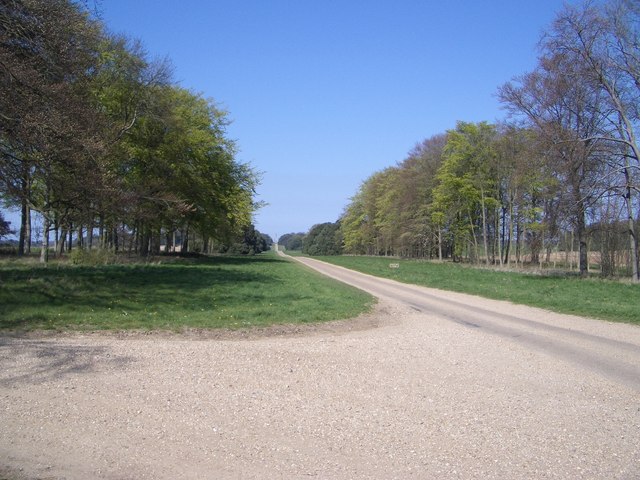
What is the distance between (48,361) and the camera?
6.88m

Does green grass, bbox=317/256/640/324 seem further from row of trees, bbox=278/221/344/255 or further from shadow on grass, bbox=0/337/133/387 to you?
row of trees, bbox=278/221/344/255

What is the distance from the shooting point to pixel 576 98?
26.1 m

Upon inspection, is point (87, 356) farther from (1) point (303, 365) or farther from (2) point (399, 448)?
(2) point (399, 448)

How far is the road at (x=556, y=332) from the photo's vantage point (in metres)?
8.42

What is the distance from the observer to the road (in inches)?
332

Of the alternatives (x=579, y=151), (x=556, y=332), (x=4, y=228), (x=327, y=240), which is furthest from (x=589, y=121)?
(x=327, y=240)

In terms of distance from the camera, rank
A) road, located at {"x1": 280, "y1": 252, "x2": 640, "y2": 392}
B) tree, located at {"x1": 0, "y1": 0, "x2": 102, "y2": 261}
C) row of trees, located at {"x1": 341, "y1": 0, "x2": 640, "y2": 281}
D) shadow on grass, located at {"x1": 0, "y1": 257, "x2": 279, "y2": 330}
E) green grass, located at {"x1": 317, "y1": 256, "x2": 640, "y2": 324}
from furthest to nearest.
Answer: row of trees, located at {"x1": 341, "y1": 0, "x2": 640, "y2": 281}, green grass, located at {"x1": 317, "y1": 256, "x2": 640, "y2": 324}, tree, located at {"x1": 0, "y1": 0, "x2": 102, "y2": 261}, shadow on grass, located at {"x1": 0, "y1": 257, "x2": 279, "y2": 330}, road, located at {"x1": 280, "y1": 252, "x2": 640, "y2": 392}

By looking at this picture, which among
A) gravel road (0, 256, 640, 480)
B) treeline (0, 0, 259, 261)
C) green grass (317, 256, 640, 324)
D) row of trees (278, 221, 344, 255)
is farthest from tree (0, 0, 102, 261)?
row of trees (278, 221, 344, 255)

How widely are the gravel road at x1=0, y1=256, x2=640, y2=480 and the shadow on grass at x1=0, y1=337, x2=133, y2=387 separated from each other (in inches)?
1.1

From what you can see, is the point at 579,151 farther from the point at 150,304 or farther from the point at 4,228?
the point at 4,228

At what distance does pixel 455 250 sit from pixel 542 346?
5100cm

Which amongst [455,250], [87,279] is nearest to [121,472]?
[87,279]

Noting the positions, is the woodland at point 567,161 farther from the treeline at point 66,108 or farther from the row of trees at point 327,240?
the row of trees at point 327,240

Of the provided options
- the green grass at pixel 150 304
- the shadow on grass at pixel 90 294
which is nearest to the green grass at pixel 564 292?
the green grass at pixel 150 304
